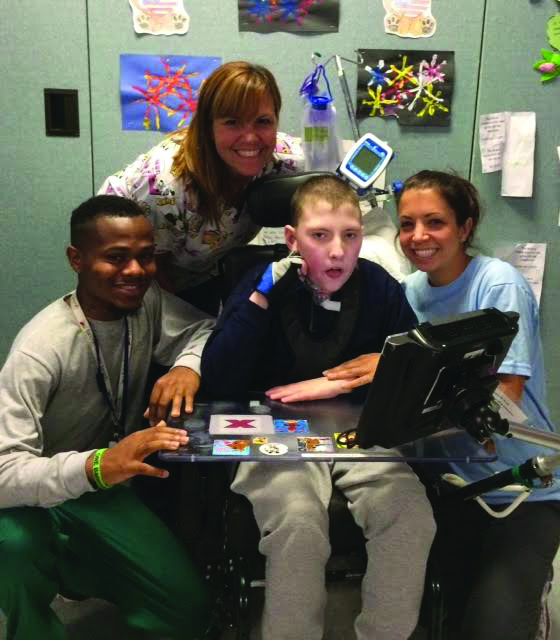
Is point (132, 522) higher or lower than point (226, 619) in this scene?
higher

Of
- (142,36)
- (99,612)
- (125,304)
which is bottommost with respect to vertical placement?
(99,612)

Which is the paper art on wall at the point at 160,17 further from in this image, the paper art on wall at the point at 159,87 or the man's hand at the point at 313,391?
the man's hand at the point at 313,391

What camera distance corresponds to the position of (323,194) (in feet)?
4.46

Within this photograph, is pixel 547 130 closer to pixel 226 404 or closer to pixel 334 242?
pixel 334 242

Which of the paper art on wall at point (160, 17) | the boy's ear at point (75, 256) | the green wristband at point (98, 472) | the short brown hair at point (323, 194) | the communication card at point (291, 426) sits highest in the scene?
the paper art on wall at point (160, 17)

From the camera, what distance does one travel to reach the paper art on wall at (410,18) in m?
2.11

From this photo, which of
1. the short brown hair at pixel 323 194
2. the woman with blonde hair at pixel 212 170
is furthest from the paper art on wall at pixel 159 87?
the short brown hair at pixel 323 194

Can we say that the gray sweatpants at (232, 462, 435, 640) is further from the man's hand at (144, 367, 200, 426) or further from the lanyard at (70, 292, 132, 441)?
the lanyard at (70, 292, 132, 441)

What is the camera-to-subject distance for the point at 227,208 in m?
1.65

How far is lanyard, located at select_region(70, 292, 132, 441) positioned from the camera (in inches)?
55.7

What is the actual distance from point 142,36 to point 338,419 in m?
1.57

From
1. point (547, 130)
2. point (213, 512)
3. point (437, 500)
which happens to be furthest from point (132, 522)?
point (547, 130)

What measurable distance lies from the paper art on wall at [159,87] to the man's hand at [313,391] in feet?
3.96

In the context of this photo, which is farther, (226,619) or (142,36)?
(142,36)
